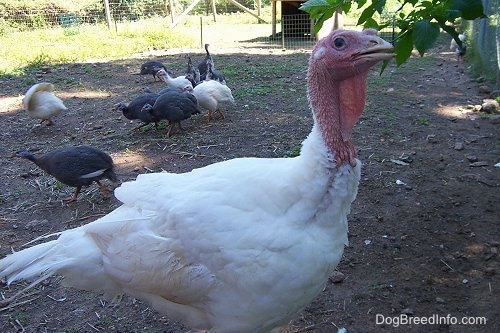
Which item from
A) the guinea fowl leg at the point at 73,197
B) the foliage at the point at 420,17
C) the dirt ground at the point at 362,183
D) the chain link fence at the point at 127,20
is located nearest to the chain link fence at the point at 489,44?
the dirt ground at the point at 362,183

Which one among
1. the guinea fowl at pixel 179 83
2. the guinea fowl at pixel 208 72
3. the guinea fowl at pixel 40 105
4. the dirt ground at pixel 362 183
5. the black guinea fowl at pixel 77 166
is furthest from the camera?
the guinea fowl at pixel 208 72

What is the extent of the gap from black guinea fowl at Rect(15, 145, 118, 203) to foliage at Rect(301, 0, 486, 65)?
2980 mm

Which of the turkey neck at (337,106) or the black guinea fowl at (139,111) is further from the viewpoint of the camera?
the black guinea fowl at (139,111)

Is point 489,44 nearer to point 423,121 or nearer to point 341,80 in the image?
point 423,121

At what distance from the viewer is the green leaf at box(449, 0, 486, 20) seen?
269 cm

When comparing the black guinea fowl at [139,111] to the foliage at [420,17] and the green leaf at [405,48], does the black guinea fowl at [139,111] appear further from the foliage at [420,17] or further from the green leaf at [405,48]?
the green leaf at [405,48]

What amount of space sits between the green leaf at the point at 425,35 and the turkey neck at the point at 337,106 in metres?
0.59

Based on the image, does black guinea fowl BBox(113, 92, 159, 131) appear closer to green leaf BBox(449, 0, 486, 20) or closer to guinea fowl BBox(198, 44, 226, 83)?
guinea fowl BBox(198, 44, 226, 83)

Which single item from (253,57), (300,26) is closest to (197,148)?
(253,57)

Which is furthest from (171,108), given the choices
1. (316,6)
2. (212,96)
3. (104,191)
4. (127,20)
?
(127,20)

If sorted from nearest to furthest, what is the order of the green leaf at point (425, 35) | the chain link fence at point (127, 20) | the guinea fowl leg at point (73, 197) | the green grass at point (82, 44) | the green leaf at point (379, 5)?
the green leaf at point (425, 35)
the green leaf at point (379, 5)
the guinea fowl leg at point (73, 197)
the green grass at point (82, 44)
the chain link fence at point (127, 20)

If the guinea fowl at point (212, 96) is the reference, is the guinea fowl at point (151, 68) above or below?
above

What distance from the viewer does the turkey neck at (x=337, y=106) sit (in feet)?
7.54

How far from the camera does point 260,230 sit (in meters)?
2.23
